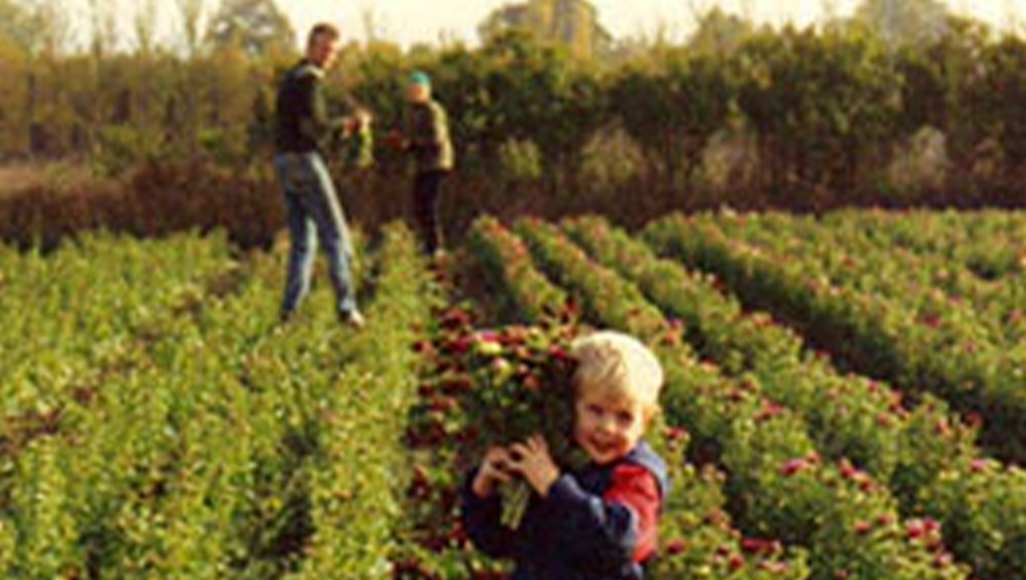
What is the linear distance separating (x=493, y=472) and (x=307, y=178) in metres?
6.96

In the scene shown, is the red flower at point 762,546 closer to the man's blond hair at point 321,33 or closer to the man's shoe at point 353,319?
the man's shoe at point 353,319

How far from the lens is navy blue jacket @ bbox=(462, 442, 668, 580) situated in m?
3.11

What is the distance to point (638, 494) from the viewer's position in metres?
3.20

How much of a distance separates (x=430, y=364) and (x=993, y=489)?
11.9 feet

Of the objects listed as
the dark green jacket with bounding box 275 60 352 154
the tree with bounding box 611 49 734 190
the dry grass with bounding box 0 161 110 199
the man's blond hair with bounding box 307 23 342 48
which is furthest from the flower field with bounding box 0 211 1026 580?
the tree with bounding box 611 49 734 190

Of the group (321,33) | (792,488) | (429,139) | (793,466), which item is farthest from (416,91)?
(793,466)

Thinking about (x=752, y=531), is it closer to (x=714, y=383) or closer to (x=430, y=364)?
(x=714, y=383)

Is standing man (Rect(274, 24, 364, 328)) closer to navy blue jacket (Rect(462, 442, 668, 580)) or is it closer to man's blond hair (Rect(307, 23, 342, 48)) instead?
man's blond hair (Rect(307, 23, 342, 48))

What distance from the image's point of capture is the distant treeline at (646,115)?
770 inches

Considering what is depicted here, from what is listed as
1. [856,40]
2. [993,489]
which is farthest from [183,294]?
[856,40]

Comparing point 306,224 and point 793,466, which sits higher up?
point 306,224

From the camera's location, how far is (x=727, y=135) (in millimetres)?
20281

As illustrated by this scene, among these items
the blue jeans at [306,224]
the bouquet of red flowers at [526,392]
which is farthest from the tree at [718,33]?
the bouquet of red flowers at [526,392]

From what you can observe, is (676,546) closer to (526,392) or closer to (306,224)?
(526,392)
